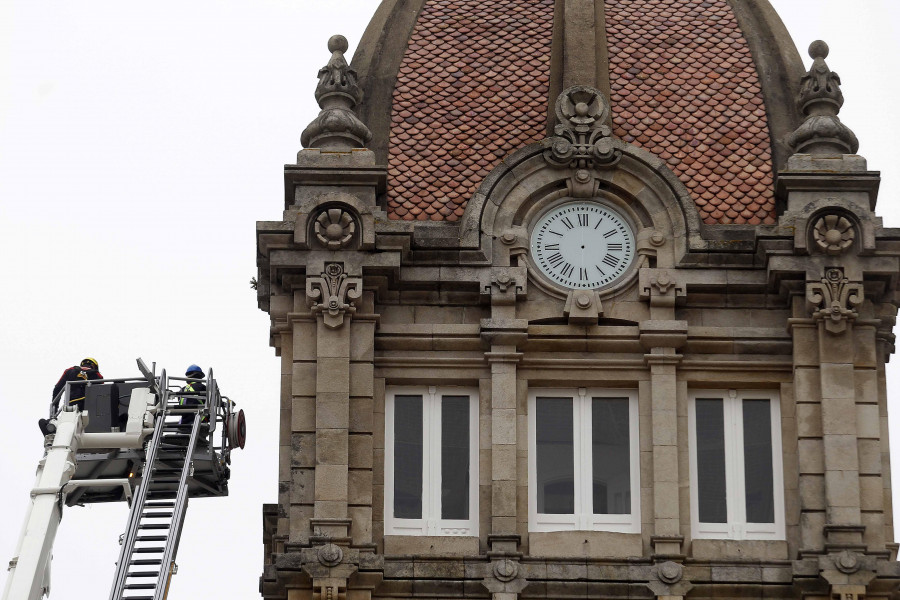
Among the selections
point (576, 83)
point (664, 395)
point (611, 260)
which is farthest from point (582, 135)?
point (664, 395)

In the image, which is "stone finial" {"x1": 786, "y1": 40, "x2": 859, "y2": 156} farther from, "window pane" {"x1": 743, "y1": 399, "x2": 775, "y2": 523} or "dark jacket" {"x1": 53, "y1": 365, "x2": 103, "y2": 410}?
"dark jacket" {"x1": 53, "y1": 365, "x2": 103, "y2": 410}

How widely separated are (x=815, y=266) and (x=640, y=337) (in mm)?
3542

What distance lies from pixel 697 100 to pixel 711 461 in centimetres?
838

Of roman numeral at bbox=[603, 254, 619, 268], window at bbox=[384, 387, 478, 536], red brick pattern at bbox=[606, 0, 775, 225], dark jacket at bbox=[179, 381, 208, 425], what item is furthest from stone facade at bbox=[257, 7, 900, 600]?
dark jacket at bbox=[179, 381, 208, 425]

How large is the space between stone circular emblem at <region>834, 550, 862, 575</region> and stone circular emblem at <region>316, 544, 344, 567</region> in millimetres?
8906

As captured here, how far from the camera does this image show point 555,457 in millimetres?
52062

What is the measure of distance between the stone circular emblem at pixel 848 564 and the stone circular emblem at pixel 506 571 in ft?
19.0

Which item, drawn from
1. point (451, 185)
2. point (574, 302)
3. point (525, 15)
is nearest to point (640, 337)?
point (574, 302)

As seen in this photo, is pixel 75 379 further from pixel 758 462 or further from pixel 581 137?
pixel 758 462

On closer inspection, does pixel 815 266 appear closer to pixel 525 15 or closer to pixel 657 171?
pixel 657 171

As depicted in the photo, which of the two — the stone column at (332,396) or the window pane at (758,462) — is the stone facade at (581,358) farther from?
the window pane at (758,462)

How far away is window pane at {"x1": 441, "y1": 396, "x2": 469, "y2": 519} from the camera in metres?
51.7

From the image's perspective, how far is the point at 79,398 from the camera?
55188 mm

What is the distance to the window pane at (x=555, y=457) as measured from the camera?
51688mm
